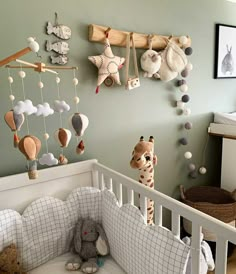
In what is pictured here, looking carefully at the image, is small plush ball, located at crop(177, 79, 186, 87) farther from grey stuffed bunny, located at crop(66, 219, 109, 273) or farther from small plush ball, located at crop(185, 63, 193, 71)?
grey stuffed bunny, located at crop(66, 219, 109, 273)

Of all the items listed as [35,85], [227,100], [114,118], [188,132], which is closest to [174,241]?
[114,118]

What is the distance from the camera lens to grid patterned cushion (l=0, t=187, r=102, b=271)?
1.25m

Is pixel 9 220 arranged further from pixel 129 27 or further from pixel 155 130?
pixel 129 27

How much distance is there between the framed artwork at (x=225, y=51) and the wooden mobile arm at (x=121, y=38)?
467 mm

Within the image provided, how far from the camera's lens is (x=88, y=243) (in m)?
1.36

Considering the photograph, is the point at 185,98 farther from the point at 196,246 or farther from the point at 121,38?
the point at 196,246

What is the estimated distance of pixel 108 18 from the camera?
152 cm

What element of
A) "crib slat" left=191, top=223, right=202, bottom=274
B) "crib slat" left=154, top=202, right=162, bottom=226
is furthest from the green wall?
"crib slat" left=191, top=223, right=202, bottom=274

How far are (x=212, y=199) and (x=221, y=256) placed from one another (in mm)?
1293

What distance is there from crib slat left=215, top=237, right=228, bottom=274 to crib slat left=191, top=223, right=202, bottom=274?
90 millimetres

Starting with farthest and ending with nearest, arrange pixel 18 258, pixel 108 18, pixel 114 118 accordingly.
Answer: pixel 114 118 < pixel 108 18 < pixel 18 258

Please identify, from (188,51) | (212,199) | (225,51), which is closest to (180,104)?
(188,51)

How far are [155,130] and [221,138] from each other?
2.41 feet

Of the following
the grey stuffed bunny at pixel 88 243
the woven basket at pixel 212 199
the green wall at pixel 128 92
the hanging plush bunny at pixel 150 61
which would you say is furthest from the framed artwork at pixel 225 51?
the grey stuffed bunny at pixel 88 243
